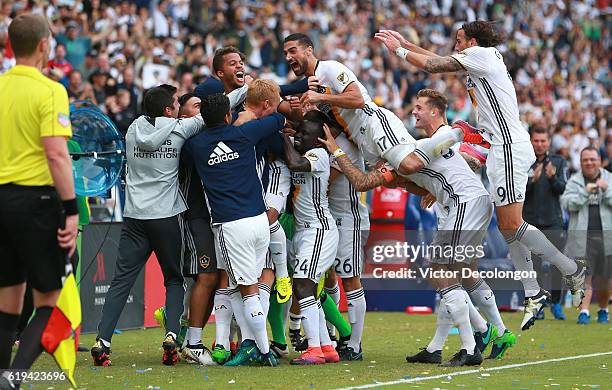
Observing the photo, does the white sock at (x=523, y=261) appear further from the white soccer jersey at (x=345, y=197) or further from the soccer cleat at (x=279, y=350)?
the soccer cleat at (x=279, y=350)

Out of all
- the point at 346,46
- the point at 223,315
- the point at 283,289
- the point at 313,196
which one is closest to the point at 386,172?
the point at 313,196

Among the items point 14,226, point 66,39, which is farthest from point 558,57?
point 14,226

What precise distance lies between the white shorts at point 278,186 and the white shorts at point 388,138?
2.66 ft

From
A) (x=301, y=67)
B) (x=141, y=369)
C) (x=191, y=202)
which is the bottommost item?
(x=141, y=369)

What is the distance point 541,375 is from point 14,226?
4.40 metres

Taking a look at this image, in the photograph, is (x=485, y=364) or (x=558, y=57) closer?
(x=485, y=364)

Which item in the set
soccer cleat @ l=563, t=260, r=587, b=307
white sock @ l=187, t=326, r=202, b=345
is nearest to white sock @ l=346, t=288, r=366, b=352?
white sock @ l=187, t=326, r=202, b=345

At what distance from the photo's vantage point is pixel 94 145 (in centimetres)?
1002

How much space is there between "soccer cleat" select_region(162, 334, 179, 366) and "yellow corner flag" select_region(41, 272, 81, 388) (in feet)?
7.16

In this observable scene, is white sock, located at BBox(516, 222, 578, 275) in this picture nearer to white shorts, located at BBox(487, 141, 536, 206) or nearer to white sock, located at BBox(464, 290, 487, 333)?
white shorts, located at BBox(487, 141, 536, 206)

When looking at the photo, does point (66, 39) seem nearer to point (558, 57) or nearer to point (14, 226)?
point (14, 226)

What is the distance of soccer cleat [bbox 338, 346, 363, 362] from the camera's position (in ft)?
32.2

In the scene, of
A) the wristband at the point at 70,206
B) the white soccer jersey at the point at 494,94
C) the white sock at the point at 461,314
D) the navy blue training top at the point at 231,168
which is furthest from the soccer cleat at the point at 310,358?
the wristband at the point at 70,206

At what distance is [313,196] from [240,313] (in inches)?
49.3
